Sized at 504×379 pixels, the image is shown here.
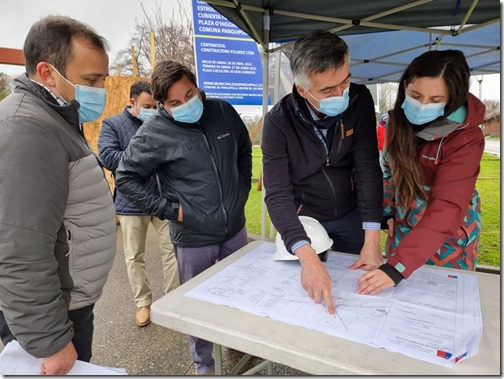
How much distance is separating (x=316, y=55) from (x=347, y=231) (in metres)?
0.85

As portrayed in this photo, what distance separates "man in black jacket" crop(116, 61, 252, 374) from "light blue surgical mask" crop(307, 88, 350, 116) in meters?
0.67

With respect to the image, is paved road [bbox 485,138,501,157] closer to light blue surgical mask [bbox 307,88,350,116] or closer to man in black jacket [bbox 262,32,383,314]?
man in black jacket [bbox 262,32,383,314]

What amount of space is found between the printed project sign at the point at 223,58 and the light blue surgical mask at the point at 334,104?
3.18m

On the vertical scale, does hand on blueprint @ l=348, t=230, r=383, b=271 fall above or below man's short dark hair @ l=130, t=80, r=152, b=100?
below

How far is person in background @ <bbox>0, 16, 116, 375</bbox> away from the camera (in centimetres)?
85

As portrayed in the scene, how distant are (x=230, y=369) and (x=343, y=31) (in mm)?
2642

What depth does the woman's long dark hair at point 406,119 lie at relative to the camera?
1300 mm

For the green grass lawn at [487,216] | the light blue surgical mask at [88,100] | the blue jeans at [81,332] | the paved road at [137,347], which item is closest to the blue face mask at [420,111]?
the light blue surgical mask at [88,100]

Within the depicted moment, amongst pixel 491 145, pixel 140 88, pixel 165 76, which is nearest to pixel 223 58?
pixel 140 88

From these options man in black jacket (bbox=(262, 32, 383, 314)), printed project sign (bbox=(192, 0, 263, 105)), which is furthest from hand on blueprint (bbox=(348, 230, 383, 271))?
printed project sign (bbox=(192, 0, 263, 105))

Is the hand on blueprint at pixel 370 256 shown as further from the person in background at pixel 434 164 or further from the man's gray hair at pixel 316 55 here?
the man's gray hair at pixel 316 55

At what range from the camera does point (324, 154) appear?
4.92ft

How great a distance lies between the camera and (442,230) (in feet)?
4.00

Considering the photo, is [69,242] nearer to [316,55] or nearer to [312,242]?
[312,242]
